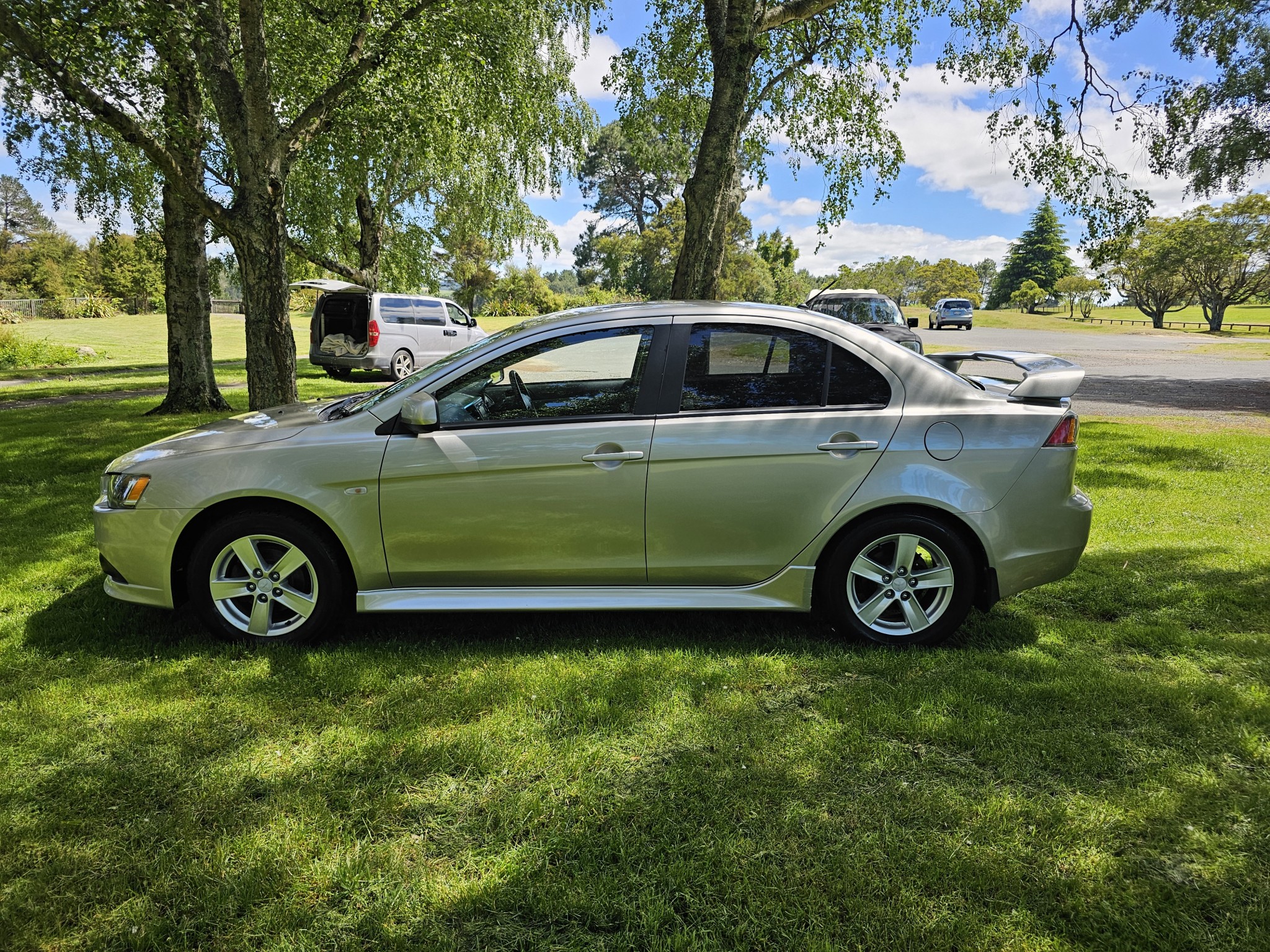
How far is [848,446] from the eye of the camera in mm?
3723

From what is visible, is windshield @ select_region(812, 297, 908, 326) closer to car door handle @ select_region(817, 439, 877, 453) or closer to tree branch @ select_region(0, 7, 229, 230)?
tree branch @ select_region(0, 7, 229, 230)

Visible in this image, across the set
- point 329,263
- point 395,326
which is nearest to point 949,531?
point 395,326

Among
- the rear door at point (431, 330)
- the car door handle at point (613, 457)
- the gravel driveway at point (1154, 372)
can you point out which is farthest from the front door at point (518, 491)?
the rear door at point (431, 330)

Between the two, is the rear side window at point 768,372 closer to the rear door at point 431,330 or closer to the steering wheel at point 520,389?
the steering wheel at point 520,389

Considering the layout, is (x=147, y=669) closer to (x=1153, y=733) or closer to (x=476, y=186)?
(x=1153, y=733)

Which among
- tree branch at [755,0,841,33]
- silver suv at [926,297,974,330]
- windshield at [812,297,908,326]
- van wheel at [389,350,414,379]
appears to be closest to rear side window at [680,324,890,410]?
tree branch at [755,0,841,33]

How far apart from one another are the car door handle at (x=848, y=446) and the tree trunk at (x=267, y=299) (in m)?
5.60

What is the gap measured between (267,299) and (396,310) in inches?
400

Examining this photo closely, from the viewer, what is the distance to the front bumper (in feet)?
12.2

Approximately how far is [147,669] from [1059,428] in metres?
4.50

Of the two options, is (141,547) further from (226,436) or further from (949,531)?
(949,531)

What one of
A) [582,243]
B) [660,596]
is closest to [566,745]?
[660,596]

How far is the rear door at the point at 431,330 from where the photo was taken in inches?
707

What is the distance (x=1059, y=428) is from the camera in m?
3.77
